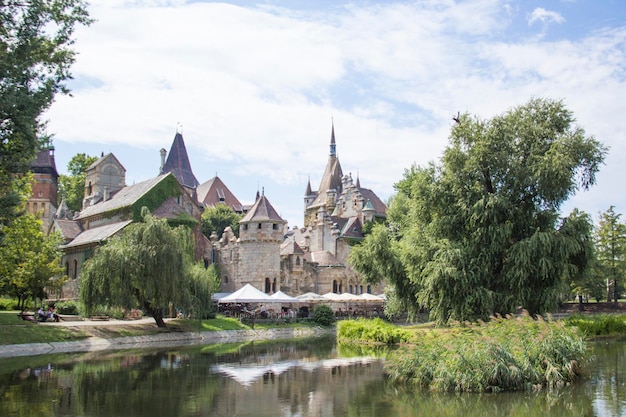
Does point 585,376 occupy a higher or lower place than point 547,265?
lower

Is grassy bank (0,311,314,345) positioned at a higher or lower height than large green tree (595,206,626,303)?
lower

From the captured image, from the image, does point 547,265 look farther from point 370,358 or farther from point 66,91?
point 66,91

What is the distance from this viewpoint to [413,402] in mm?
14938

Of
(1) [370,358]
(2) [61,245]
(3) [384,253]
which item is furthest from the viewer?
(2) [61,245]

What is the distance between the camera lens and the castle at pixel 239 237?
50469 mm

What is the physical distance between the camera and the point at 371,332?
32188 millimetres

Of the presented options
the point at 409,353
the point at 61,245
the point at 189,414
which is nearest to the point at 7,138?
the point at 189,414

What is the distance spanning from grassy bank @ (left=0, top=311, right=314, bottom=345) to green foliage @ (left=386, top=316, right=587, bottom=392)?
19808mm

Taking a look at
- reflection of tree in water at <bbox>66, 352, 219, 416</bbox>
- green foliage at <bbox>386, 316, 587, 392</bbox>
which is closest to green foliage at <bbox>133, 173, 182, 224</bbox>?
reflection of tree in water at <bbox>66, 352, 219, 416</bbox>

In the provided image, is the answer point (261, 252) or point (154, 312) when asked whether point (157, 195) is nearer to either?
point (261, 252)

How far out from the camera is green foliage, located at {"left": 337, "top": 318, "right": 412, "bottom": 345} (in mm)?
30312

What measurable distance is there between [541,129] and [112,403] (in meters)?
21.6

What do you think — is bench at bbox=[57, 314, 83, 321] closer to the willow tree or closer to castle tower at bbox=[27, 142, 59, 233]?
the willow tree

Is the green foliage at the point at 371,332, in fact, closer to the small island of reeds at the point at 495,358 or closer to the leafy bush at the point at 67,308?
the small island of reeds at the point at 495,358
